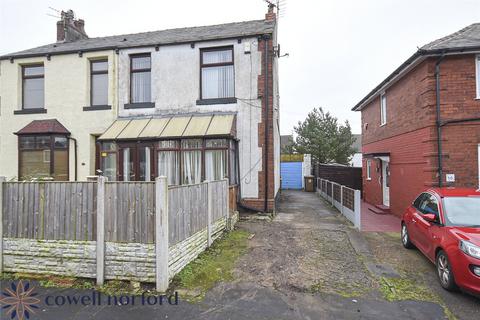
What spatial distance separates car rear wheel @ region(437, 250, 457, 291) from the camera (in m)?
4.23

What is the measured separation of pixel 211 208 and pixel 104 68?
334 inches

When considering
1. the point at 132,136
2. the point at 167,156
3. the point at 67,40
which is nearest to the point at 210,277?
the point at 167,156

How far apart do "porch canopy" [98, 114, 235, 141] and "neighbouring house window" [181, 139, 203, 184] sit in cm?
36

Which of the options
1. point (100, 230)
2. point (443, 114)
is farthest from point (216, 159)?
point (443, 114)

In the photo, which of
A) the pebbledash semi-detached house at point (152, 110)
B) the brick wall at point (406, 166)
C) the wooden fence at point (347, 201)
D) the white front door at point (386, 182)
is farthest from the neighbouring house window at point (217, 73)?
the white front door at point (386, 182)

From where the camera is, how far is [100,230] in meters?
4.64

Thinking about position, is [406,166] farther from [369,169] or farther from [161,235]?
[161,235]

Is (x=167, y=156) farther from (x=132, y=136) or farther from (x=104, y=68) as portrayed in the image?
(x=104, y=68)

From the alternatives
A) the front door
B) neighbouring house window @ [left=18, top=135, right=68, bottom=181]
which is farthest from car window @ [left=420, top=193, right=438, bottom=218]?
neighbouring house window @ [left=18, top=135, right=68, bottom=181]

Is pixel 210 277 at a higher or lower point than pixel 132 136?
lower

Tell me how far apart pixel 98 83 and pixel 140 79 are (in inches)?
76.2

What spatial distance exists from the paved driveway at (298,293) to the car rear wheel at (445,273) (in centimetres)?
23

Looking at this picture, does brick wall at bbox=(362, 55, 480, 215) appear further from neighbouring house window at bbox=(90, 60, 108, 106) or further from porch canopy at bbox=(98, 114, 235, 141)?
neighbouring house window at bbox=(90, 60, 108, 106)

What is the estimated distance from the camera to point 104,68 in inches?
453
